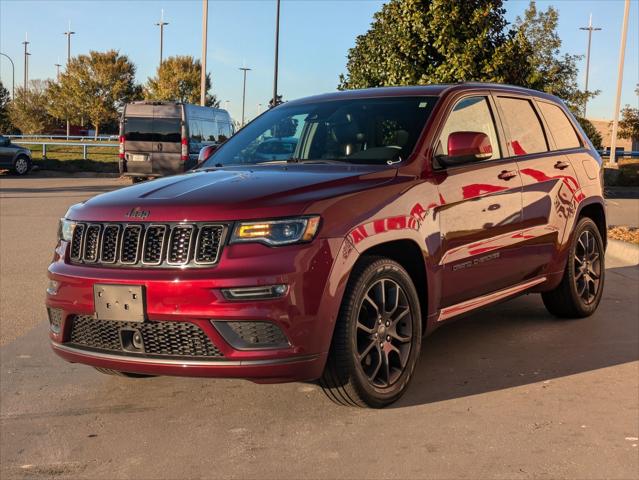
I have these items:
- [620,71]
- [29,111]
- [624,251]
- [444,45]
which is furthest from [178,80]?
[624,251]

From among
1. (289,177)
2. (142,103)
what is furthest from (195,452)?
(142,103)

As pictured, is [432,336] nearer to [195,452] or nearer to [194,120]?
[195,452]

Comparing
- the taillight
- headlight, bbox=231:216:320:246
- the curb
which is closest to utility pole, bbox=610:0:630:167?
the taillight

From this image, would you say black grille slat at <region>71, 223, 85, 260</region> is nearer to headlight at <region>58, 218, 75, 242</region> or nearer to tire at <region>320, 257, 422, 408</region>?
headlight at <region>58, 218, 75, 242</region>

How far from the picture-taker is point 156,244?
361 centimetres

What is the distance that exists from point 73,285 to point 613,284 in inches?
231

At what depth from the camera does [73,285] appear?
12.5 ft

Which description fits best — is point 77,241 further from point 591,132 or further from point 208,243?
point 591,132

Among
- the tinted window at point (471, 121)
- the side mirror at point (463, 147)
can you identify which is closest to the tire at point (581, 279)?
the tinted window at point (471, 121)

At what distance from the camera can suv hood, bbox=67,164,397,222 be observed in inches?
141

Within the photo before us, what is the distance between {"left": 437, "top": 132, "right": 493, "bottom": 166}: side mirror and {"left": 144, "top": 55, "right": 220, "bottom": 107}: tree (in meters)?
60.7

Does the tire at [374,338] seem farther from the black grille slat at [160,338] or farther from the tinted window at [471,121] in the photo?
the tinted window at [471,121]

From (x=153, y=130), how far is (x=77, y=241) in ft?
58.3

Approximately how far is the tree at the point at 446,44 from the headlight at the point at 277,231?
1380cm
